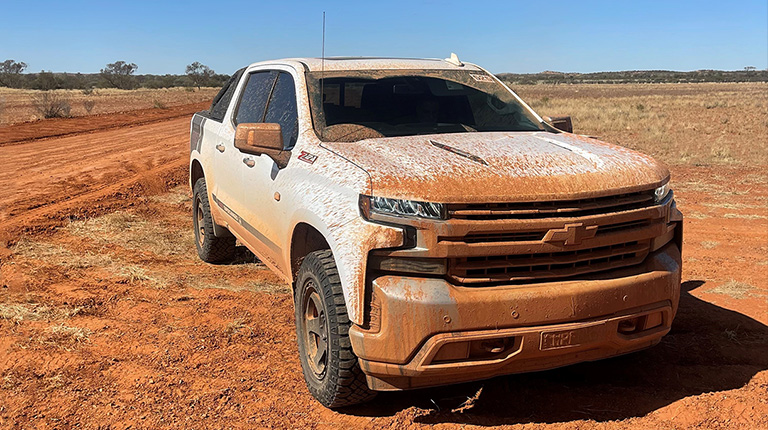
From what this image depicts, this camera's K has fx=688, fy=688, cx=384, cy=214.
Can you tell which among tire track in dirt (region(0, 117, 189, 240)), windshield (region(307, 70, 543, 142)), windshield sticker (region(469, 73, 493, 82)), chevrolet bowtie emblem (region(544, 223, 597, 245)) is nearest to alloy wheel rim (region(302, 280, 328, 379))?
windshield (region(307, 70, 543, 142))

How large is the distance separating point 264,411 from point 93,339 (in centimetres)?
164

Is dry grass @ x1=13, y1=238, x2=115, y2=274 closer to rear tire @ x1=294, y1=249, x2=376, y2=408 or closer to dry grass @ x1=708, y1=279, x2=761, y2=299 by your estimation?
rear tire @ x1=294, y1=249, x2=376, y2=408

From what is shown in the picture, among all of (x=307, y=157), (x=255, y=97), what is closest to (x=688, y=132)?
(x=255, y=97)

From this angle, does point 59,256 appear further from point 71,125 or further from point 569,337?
point 71,125

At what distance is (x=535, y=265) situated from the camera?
320cm

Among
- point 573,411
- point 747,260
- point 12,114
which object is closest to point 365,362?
point 573,411

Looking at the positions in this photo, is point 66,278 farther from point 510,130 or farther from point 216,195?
point 510,130

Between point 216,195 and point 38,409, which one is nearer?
point 38,409

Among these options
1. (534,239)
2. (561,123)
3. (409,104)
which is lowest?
(534,239)

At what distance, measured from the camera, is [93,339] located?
466cm

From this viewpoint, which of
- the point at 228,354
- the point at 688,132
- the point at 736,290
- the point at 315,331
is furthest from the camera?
the point at 688,132

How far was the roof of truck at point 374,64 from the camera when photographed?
4.81m

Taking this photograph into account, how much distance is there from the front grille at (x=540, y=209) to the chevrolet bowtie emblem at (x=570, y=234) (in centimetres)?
8

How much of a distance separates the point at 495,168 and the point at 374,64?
1.94m
